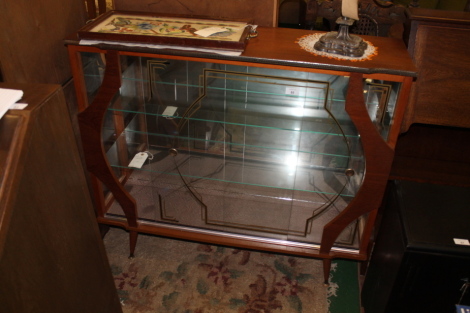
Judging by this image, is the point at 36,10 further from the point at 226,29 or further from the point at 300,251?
the point at 300,251

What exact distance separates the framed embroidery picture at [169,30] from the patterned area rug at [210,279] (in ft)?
3.30

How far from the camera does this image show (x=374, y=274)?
1733 mm

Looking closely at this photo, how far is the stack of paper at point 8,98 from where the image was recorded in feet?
2.92

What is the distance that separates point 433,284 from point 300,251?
0.53m

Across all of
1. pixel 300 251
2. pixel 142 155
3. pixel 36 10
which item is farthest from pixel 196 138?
pixel 36 10

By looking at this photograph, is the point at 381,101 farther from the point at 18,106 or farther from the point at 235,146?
the point at 18,106

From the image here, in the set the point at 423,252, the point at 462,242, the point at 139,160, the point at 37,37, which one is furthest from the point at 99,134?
the point at 462,242

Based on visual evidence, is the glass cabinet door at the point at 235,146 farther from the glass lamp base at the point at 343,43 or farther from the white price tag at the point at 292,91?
the glass lamp base at the point at 343,43

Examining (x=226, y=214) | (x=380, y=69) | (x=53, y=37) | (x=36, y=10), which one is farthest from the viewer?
(x=226, y=214)

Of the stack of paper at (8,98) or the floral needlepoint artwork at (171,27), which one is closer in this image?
the stack of paper at (8,98)

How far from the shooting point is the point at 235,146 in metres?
1.86

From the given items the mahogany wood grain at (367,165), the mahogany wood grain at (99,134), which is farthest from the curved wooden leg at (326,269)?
the mahogany wood grain at (99,134)

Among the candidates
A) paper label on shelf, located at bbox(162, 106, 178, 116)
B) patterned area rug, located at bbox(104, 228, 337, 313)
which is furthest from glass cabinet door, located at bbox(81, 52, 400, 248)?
patterned area rug, located at bbox(104, 228, 337, 313)

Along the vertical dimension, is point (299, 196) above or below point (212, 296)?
above
